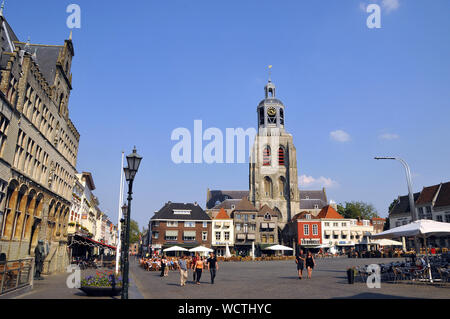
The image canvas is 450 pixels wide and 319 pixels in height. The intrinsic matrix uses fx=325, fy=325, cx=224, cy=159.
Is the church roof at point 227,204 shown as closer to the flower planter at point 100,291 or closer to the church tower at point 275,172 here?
the church tower at point 275,172

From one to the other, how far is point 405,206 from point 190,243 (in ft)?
158

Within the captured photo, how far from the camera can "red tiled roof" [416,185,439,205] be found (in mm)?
64375

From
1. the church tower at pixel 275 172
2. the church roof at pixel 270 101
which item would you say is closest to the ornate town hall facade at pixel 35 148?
the church tower at pixel 275 172

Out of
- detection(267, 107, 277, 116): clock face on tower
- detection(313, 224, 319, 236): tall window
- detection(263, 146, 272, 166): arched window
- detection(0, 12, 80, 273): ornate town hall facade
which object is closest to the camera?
detection(0, 12, 80, 273): ornate town hall facade

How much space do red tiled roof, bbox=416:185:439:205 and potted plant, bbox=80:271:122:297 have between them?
2670 inches

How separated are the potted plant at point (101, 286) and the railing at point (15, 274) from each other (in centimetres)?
238

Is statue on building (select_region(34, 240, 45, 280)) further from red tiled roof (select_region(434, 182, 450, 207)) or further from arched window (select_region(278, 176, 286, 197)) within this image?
arched window (select_region(278, 176, 286, 197))

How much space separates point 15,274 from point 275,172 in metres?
75.7

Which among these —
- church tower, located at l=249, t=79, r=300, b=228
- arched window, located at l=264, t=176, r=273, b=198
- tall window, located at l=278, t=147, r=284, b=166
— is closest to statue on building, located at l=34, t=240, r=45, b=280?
church tower, located at l=249, t=79, r=300, b=228

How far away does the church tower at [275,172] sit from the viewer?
82375 millimetres

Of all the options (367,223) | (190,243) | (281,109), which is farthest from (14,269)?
(281,109)

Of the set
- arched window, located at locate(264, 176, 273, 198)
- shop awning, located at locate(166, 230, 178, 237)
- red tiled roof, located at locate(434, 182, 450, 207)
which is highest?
arched window, located at locate(264, 176, 273, 198)

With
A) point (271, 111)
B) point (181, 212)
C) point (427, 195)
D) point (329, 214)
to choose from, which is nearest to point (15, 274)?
point (181, 212)
